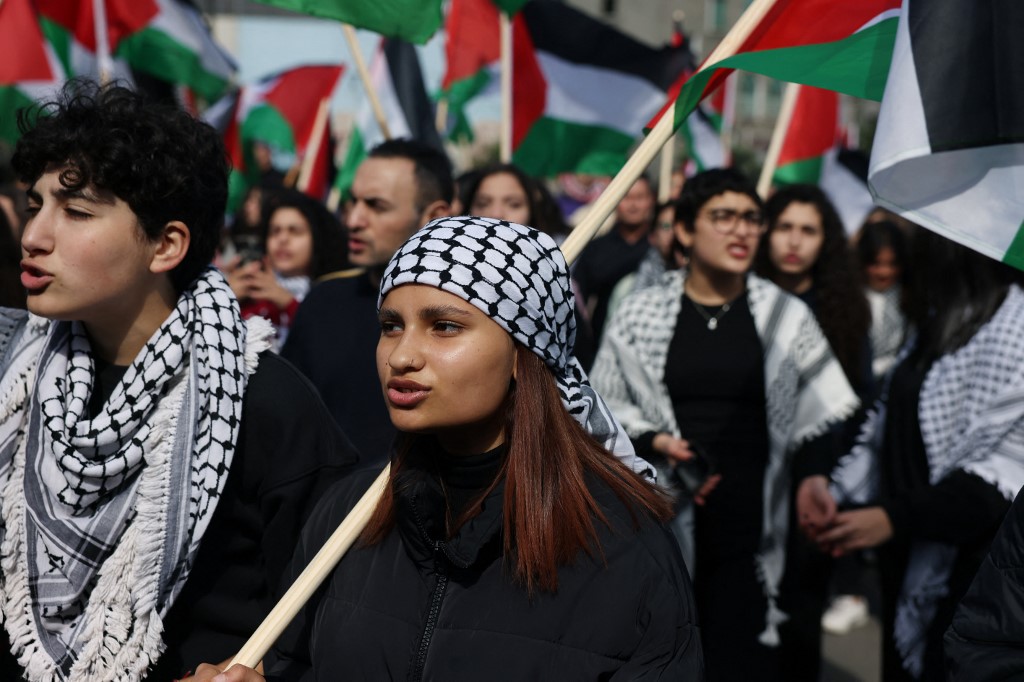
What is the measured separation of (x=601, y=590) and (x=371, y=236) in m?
2.35

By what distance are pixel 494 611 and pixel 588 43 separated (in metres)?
5.02

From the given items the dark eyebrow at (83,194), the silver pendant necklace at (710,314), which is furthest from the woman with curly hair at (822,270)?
the dark eyebrow at (83,194)

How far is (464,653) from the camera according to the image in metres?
1.95

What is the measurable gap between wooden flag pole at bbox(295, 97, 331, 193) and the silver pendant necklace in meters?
3.25

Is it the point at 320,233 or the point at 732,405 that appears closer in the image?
the point at 732,405

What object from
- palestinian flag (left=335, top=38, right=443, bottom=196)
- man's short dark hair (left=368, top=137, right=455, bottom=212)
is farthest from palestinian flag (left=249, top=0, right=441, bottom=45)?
palestinian flag (left=335, top=38, right=443, bottom=196)

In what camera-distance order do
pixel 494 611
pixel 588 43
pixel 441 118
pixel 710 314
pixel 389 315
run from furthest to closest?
pixel 441 118, pixel 588 43, pixel 710 314, pixel 389 315, pixel 494 611

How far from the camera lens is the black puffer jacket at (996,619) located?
183 centimetres

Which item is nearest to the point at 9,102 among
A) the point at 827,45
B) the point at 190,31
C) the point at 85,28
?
the point at 85,28

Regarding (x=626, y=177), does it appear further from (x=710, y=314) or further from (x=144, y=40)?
(x=144, y=40)

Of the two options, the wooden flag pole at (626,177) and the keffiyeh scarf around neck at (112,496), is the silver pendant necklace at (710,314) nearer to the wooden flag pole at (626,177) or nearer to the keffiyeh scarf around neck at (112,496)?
the wooden flag pole at (626,177)

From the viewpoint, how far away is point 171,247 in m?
2.56

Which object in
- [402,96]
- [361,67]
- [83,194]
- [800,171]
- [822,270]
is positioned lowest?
[822,270]

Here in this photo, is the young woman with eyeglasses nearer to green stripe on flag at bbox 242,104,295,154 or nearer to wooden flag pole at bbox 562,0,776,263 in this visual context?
wooden flag pole at bbox 562,0,776,263
